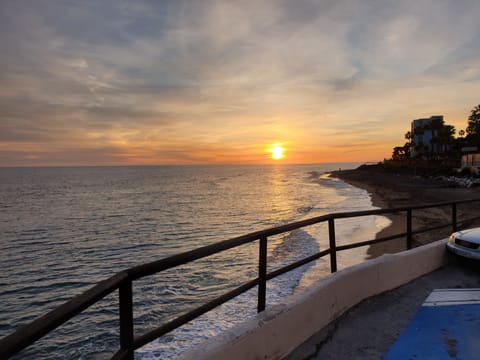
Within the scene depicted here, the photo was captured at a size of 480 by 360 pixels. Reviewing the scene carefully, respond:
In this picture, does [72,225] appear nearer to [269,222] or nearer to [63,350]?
[269,222]

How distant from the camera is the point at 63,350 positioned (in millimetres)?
8039

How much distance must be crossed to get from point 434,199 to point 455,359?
36986 mm

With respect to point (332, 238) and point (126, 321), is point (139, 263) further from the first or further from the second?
point (126, 321)

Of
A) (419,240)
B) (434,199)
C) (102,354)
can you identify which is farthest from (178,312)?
(434,199)

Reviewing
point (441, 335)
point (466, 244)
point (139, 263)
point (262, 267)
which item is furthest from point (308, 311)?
point (139, 263)

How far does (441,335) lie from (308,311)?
159 centimetres

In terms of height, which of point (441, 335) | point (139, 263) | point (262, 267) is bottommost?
point (139, 263)

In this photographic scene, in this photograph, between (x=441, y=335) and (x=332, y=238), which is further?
(x=332, y=238)

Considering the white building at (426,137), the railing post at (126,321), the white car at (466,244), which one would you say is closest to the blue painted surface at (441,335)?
the white car at (466,244)

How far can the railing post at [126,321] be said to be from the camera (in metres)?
2.23

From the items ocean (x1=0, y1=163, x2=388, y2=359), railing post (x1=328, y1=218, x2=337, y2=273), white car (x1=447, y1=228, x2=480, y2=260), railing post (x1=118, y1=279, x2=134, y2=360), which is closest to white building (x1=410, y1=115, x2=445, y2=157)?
ocean (x1=0, y1=163, x2=388, y2=359)

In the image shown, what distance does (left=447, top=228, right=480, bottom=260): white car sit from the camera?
585 centimetres

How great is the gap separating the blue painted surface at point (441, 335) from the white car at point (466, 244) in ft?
4.89

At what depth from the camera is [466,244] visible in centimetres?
605
